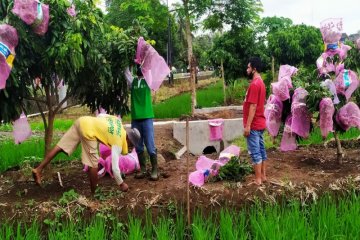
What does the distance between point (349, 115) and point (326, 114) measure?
34cm

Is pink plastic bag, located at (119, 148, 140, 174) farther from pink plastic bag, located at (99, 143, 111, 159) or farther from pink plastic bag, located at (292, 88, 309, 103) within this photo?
pink plastic bag, located at (292, 88, 309, 103)

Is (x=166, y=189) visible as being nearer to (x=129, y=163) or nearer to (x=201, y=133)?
(x=129, y=163)

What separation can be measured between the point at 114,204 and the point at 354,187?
7.48 feet

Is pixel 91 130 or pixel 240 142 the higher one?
pixel 91 130

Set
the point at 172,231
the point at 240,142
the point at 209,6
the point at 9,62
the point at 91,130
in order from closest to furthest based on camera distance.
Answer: the point at 172,231 → the point at 9,62 → the point at 91,130 → the point at 240,142 → the point at 209,6

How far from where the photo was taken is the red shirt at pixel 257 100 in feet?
14.6

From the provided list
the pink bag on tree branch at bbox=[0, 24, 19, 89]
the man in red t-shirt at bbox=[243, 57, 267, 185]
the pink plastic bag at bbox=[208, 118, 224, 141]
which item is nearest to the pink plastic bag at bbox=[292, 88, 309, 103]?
the man in red t-shirt at bbox=[243, 57, 267, 185]

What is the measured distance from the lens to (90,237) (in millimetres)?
3160

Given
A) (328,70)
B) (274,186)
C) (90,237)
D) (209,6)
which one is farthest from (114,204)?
(209,6)

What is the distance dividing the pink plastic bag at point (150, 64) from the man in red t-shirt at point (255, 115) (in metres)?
0.91

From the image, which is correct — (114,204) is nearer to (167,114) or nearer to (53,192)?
(53,192)

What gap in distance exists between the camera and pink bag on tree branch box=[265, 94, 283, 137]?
5.24m

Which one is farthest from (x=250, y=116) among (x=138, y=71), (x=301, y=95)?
(x=138, y=71)

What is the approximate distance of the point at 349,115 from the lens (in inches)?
199
